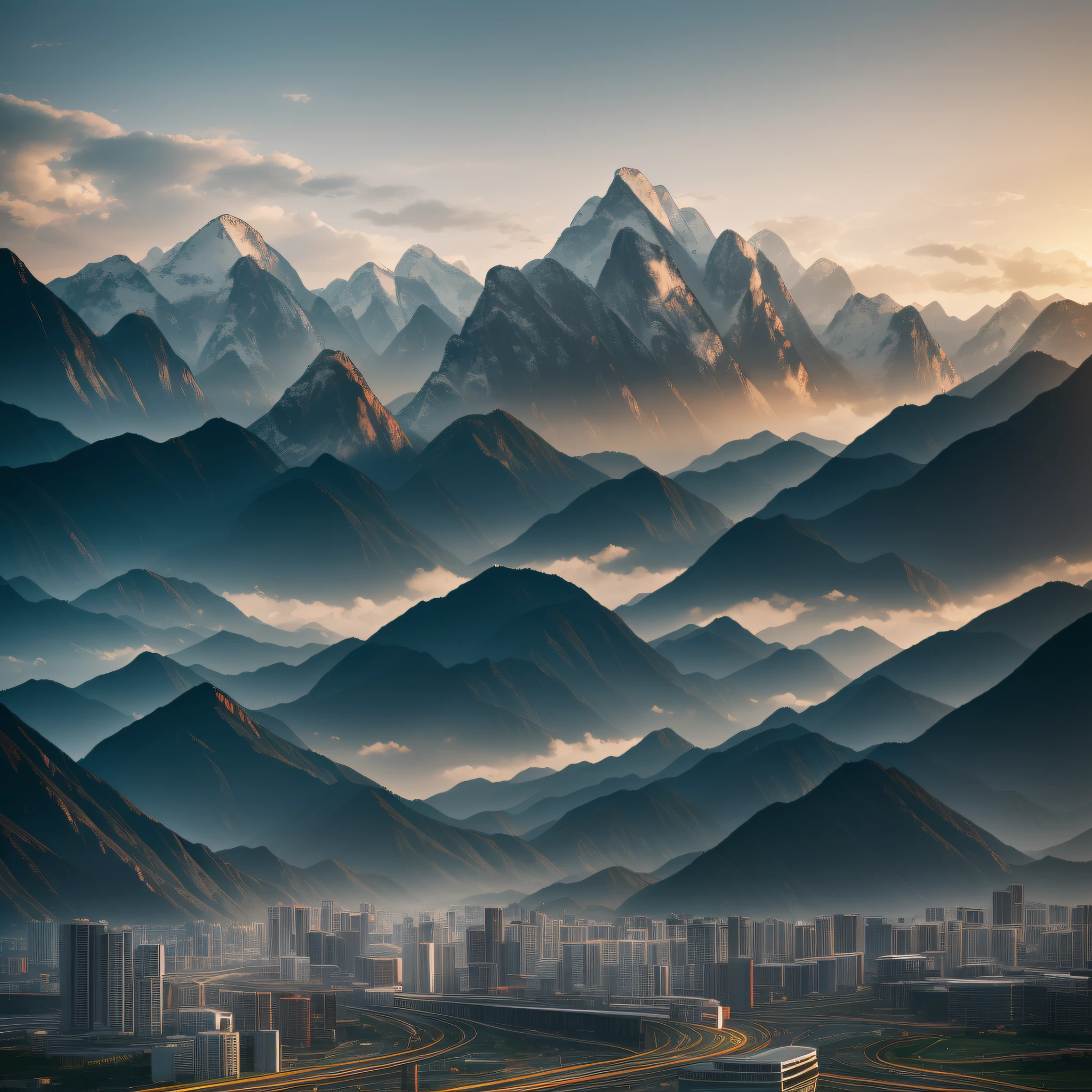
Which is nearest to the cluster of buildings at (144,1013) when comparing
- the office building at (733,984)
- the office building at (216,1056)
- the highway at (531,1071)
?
the office building at (216,1056)

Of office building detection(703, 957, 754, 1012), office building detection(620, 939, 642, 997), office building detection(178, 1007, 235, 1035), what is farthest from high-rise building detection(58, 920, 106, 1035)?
office building detection(703, 957, 754, 1012)

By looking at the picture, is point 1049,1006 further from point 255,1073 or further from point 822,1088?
point 255,1073

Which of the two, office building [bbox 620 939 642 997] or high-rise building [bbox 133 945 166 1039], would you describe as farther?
office building [bbox 620 939 642 997]

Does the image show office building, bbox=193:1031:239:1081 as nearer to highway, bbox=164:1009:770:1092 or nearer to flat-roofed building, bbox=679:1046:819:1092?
highway, bbox=164:1009:770:1092

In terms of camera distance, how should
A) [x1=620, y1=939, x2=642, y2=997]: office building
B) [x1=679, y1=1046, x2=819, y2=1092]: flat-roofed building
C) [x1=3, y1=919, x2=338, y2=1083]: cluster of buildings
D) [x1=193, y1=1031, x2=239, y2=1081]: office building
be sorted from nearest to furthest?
1. [x1=679, y1=1046, x2=819, y2=1092]: flat-roofed building
2. [x1=193, y1=1031, x2=239, y2=1081]: office building
3. [x1=3, y1=919, x2=338, y2=1083]: cluster of buildings
4. [x1=620, y1=939, x2=642, y2=997]: office building

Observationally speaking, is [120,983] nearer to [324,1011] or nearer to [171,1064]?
[324,1011]

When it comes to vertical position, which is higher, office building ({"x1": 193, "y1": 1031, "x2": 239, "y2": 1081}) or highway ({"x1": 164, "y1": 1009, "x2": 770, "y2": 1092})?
office building ({"x1": 193, "y1": 1031, "x2": 239, "y2": 1081})
